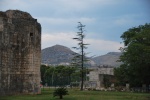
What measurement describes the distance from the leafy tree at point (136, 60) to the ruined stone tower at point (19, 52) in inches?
581

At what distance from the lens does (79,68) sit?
47.1 metres

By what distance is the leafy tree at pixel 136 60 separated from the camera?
4491 cm

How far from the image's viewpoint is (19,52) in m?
30.9

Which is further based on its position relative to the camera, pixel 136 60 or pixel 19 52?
pixel 136 60

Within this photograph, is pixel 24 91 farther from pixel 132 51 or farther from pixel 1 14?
pixel 132 51

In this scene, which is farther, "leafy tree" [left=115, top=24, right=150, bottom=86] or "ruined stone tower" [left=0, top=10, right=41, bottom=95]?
"leafy tree" [left=115, top=24, right=150, bottom=86]

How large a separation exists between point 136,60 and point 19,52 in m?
19.9

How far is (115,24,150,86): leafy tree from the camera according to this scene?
44906 millimetres

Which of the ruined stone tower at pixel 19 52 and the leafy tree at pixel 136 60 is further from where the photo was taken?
the leafy tree at pixel 136 60

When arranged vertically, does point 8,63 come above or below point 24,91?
above

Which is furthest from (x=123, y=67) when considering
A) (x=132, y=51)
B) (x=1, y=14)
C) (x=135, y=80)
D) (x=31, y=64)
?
(x=1, y=14)

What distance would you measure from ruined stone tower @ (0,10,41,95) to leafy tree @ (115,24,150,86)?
1475 centimetres

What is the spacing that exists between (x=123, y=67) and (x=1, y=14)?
2735 cm

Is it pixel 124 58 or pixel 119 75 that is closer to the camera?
pixel 124 58
